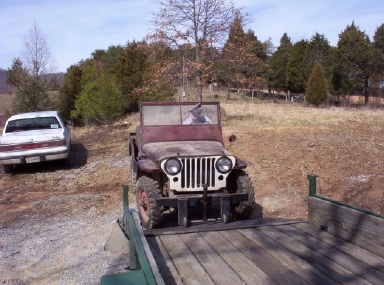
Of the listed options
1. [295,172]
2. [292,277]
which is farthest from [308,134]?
[292,277]

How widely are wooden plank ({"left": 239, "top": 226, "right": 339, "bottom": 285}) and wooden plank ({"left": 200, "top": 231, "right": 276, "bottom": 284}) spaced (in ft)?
Result: 0.77

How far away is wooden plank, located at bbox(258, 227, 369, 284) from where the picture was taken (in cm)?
276

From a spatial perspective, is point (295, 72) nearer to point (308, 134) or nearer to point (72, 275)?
point (308, 134)

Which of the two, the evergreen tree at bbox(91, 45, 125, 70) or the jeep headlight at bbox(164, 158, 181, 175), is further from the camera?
the evergreen tree at bbox(91, 45, 125, 70)

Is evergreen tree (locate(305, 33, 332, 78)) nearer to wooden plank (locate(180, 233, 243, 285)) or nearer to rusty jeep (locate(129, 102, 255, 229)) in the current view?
rusty jeep (locate(129, 102, 255, 229))

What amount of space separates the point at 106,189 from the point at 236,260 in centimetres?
584

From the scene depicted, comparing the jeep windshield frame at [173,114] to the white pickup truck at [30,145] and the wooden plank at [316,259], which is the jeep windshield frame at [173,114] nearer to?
the wooden plank at [316,259]

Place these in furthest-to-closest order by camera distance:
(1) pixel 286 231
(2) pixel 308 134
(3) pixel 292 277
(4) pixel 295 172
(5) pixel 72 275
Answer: (2) pixel 308 134, (4) pixel 295 172, (5) pixel 72 275, (1) pixel 286 231, (3) pixel 292 277

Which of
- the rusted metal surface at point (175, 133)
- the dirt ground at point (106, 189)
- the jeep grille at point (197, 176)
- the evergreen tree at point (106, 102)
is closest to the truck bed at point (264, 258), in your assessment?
the jeep grille at point (197, 176)

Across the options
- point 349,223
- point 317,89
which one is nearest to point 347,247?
point 349,223

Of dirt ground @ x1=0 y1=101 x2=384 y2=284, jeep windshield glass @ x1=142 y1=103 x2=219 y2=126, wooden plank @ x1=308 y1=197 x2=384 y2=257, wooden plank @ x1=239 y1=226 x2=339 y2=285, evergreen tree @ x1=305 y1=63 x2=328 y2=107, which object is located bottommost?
dirt ground @ x1=0 y1=101 x2=384 y2=284

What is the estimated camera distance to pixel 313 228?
3814mm

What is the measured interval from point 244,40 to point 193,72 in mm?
2488

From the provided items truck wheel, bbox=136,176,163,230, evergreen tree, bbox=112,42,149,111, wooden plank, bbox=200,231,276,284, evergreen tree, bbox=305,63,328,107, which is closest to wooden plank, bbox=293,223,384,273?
wooden plank, bbox=200,231,276,284
